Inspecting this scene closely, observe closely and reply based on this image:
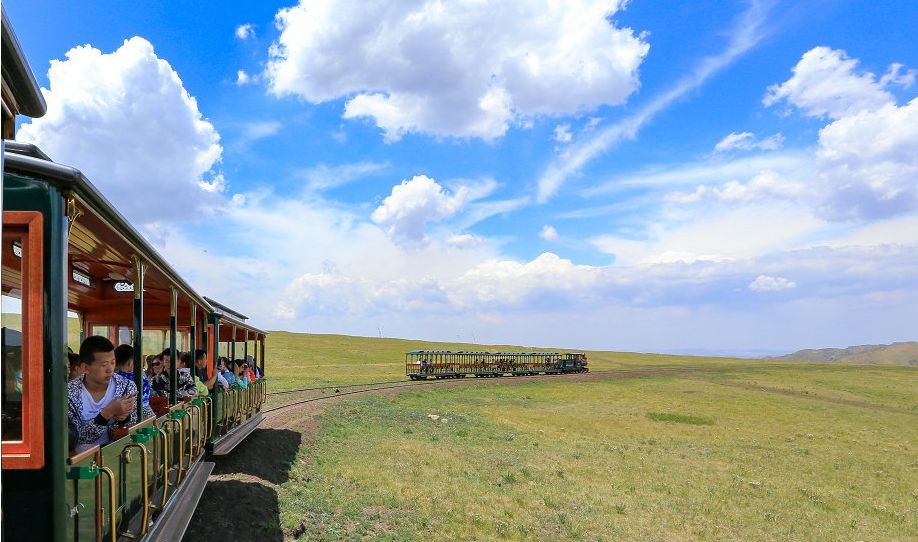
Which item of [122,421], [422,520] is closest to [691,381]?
[422,520]

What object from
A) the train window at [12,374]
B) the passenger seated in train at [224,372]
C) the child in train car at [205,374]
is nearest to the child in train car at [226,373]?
the passenger seated in train at [224,372]

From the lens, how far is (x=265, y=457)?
50.7 ft

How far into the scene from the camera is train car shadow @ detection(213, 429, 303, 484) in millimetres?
13922

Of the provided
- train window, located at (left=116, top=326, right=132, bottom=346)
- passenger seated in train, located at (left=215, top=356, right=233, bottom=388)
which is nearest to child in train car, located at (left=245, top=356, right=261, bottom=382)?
passenger seated in train, located at (left=215, top=356, right=233, bottom=388)

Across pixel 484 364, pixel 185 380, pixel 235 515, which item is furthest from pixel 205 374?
pixel 484 364

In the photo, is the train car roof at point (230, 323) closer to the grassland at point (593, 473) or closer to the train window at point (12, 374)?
the grassland at point (593, 473)

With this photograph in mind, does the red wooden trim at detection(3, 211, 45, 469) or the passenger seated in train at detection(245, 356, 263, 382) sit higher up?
the red wooden trim at detection(3, 211, 45, 469)

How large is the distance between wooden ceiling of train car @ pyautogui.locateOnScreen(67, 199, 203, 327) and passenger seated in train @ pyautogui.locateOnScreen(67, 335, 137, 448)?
923mm

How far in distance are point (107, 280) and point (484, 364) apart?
49806mm

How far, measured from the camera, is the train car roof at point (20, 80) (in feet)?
16.8

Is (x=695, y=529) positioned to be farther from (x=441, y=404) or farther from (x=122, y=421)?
(x=441, y=404)

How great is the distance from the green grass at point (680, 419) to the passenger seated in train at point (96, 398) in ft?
102

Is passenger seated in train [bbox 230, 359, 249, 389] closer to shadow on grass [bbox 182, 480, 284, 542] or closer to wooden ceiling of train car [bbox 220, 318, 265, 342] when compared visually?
wooden ceiling of train car [bbox 220, 318, 265, 342]

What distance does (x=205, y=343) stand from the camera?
12328mm
